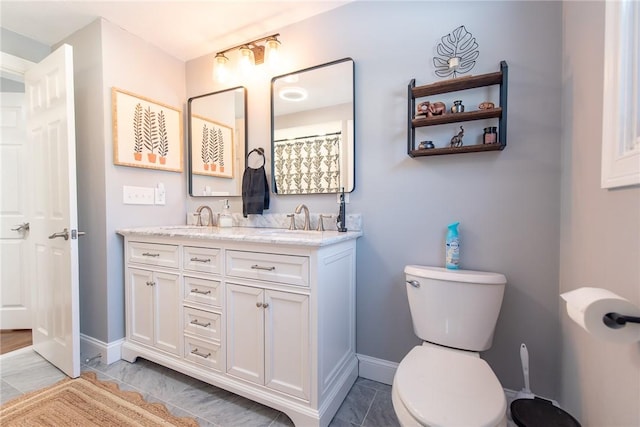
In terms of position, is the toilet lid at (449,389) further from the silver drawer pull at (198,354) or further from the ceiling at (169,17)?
the ceiling at (169,17)

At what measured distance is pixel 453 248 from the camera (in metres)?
1.37

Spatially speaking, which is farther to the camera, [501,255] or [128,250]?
[128,250]

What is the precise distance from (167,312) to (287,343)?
88 centimetres

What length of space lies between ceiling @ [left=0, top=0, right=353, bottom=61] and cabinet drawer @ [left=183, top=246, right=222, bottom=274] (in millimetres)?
1568

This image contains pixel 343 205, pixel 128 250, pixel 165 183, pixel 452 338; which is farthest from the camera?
pixel 165 183

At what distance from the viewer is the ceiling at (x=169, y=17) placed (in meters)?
1.71

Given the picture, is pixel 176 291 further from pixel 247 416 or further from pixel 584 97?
pixel 584 97

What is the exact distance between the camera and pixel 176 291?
1617mm

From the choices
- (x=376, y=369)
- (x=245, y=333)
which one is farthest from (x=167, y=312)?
(x=376, y=369)

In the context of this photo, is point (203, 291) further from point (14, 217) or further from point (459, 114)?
point (14, 217)

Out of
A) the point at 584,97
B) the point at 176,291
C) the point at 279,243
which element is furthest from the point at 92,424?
the point at 584,97

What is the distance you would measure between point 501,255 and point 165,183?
2.41m

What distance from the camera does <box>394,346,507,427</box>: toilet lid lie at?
81 cm

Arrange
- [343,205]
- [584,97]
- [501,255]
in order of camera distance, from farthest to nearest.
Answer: [343,205]
[501,255]
[584,97]
